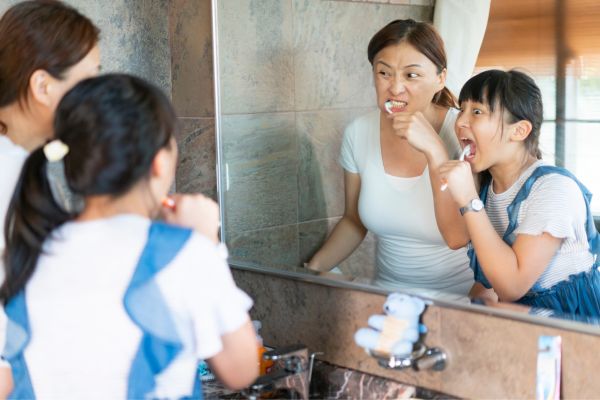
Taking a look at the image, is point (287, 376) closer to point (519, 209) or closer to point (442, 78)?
point (519, 209)

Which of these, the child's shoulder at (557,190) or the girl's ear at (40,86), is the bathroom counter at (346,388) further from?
the girl's ear at (40,86)

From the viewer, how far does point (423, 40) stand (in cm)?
160

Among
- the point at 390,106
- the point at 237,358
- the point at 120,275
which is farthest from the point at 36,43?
the point at 390,106

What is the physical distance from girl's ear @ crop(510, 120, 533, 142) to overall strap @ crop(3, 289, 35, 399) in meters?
0.86

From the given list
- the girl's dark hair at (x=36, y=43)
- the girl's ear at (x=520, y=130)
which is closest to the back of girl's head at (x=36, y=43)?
the girl's dark hair at (x=36, y=43)

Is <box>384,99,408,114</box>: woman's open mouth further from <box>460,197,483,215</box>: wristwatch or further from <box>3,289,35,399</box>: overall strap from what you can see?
<box>3,289,35,399</box>: overall strap

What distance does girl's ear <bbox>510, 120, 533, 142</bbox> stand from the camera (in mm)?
1461

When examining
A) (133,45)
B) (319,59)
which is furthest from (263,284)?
(133,45)

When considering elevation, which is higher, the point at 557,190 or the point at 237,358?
the point at 557,190

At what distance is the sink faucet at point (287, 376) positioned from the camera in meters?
1.35

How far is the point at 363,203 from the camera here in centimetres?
170

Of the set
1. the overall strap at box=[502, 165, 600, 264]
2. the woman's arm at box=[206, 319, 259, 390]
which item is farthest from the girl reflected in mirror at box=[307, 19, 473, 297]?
the woman's arm at box=[206, 319, 259, 390]

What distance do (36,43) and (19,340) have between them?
0.45 metres

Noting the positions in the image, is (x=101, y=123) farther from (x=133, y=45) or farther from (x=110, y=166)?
(x=133, y=45)
